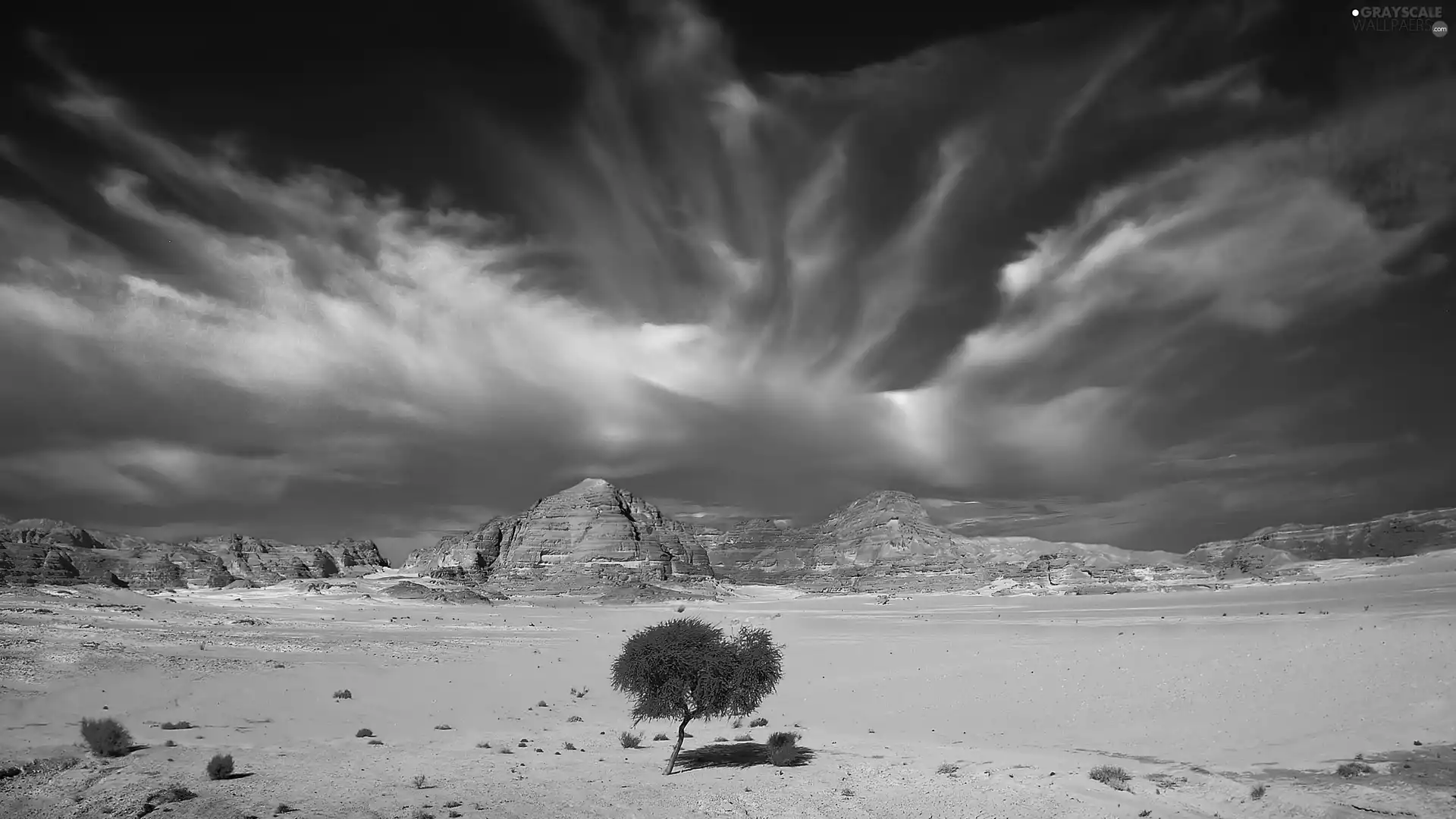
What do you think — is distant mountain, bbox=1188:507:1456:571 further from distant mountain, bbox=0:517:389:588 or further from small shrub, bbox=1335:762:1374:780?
distant mountain, bbox=0:517:389:588

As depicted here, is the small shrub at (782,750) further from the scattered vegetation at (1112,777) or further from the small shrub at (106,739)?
the small shrub at (106,739)

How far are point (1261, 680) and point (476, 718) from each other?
1152 inches

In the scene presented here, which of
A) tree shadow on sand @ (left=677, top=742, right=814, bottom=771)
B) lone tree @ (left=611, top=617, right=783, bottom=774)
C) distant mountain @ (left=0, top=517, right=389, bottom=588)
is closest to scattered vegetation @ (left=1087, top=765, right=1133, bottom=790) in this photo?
tree shadow on sand @ (left=677, top=742, right=814, bottom=771)

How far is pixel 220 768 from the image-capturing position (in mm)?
15531

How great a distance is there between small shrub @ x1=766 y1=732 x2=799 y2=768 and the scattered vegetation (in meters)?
7.45

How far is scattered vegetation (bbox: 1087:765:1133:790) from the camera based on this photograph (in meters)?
16.5

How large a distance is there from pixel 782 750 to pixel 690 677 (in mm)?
3668

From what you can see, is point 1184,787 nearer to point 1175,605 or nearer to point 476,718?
point 476,718

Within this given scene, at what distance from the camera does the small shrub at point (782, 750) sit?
19328 mm

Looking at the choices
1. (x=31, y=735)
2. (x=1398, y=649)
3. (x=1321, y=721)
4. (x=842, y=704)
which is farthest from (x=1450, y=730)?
(x=31, y=735)

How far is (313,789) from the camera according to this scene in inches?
599

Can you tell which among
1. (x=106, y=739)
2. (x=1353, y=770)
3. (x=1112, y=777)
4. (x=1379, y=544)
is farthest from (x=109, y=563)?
(x=1379, y=544)

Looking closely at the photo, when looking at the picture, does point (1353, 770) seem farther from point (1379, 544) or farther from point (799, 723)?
point (1379, 544)

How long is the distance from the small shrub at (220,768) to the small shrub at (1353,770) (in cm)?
2515
